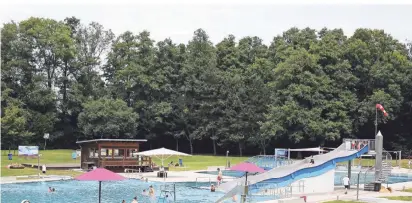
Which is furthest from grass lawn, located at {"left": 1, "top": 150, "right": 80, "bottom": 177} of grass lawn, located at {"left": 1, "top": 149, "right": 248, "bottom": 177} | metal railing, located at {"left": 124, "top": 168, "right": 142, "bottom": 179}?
metal railing, located at {"left": 124, "top": 168, "right": 142, "bottom": 179}

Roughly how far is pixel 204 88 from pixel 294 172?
40530 mm

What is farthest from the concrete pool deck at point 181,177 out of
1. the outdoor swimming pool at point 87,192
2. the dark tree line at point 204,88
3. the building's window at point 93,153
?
the dark tree line at point 204,88

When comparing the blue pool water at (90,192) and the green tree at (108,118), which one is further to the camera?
the green tree at (108,118)

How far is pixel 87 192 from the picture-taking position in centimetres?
3312

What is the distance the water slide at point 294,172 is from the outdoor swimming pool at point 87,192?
239 cm

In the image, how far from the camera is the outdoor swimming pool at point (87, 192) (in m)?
29.9

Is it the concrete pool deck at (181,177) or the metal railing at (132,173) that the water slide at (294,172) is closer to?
the concrete pool deck at (181,177)

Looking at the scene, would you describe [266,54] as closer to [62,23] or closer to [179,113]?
[179,113]

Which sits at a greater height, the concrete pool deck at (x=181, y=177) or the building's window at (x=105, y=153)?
the building's window at (x=105, y=153)

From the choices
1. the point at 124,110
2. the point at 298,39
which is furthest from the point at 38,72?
the point at 298,39

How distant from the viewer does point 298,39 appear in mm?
70125

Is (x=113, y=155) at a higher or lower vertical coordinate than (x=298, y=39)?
lower

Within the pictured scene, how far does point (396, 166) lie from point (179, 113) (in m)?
30.0

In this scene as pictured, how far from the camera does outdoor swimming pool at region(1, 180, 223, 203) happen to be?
29859 mm
